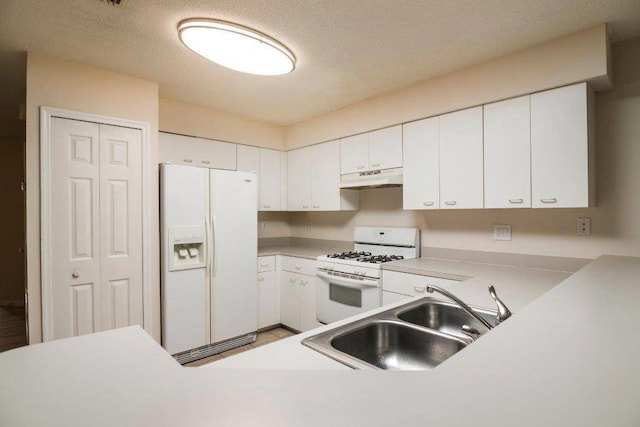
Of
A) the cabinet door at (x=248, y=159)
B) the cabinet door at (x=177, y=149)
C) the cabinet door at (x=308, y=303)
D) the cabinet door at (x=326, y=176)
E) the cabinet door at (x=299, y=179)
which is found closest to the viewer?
the cabinet door at (x=177, y=149)

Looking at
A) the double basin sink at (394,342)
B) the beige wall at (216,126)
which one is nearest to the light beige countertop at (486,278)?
the double basin sink at (394,342)

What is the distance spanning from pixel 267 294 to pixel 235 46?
2.50 meters

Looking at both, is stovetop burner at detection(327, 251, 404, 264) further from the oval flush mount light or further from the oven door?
the oval flush mount light

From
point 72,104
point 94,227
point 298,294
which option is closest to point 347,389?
point 94,227

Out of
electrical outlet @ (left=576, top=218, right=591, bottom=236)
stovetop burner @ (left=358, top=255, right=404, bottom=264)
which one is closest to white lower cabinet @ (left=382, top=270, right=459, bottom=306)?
stovetop burner @ (left=358, top=255, right=404, bottom=264)

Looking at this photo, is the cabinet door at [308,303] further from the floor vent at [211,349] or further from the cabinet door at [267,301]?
the floor vent at [211,349]

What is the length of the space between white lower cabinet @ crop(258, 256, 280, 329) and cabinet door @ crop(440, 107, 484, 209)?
77.7 inches

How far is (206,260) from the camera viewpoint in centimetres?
→ 290

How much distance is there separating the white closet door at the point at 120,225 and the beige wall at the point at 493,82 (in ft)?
6.50

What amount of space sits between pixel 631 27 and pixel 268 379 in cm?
273

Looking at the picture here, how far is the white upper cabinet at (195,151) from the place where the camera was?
3111mm

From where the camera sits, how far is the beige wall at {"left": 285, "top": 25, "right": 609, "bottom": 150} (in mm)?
1880

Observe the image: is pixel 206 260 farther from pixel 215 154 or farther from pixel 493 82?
pixel 493 82

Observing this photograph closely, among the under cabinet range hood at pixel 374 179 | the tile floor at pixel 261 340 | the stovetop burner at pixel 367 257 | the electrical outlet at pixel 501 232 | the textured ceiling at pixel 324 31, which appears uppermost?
the textured ceiling at pixel 324 31
